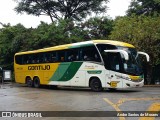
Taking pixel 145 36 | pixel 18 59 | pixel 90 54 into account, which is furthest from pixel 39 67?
pixel 145 36

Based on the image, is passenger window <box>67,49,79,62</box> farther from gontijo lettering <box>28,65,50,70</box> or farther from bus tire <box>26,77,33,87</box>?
bus tire <box>26,77,33,87</box>

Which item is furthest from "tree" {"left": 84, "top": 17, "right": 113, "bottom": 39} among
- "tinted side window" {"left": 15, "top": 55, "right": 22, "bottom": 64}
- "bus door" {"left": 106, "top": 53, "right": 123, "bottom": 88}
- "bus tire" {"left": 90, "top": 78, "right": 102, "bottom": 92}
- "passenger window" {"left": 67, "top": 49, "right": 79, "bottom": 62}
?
"bus door" {"left": 106, "top": 53, "right": 123, "bottom": 88}

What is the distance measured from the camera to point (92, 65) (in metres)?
20.2

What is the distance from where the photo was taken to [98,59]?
1978 centimetres

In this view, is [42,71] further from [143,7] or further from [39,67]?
[143,7]

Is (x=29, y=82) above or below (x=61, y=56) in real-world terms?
below

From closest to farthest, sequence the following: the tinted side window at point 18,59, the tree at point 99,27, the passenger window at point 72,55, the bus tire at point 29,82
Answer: the passenger window at point 72,55
the bus tire at point 29,82
the tinted side window at point 18,59
the tree at point 99,27

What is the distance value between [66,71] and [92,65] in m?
2.77

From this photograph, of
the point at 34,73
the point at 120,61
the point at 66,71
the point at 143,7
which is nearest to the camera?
the point at 120,61

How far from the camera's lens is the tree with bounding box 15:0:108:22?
45844 millimetres

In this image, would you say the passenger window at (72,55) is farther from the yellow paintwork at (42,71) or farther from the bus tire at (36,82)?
the bus tire at (36,82)

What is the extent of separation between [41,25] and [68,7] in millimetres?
10581

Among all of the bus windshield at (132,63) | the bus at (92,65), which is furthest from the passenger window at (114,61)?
the bus windshield at (132,63)

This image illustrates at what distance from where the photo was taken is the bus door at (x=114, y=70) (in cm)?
1897
